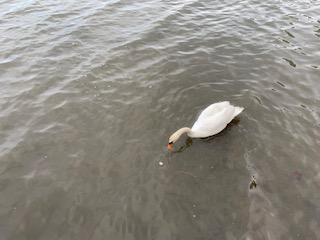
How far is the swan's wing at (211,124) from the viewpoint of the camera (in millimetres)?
8664

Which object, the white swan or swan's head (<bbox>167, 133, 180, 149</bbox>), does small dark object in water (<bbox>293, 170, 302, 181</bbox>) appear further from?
swan's head (<bbox>167, 133, 180, 149</bbox>)

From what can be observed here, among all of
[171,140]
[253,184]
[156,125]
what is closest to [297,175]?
[253,184]

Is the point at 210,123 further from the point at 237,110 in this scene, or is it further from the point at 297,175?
the point at 297,175

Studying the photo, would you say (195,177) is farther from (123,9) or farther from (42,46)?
(123,9)

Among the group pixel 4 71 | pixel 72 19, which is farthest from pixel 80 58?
pixel 72 19

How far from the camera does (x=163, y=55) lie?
12594 mm

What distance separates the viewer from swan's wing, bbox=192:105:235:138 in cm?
866

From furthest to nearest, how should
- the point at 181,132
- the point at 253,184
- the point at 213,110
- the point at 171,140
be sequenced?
the point at 213,110 < the point at 181,132 < the point at 171,140 < the point at 253,184

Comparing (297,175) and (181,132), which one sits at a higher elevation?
(181,132)

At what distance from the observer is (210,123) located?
8.65 m

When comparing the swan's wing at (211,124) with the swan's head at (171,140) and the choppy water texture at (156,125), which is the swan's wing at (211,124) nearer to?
the choppy water texture at (156,125)

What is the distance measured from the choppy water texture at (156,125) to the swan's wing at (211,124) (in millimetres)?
439

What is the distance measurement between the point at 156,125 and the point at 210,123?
180cm

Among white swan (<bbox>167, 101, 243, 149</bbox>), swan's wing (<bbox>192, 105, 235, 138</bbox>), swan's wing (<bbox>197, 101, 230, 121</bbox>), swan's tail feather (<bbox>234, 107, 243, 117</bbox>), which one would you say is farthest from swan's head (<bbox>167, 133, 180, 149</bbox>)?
swan's tail feather (<bbox>234, 107, 243, 117</bbox>)
